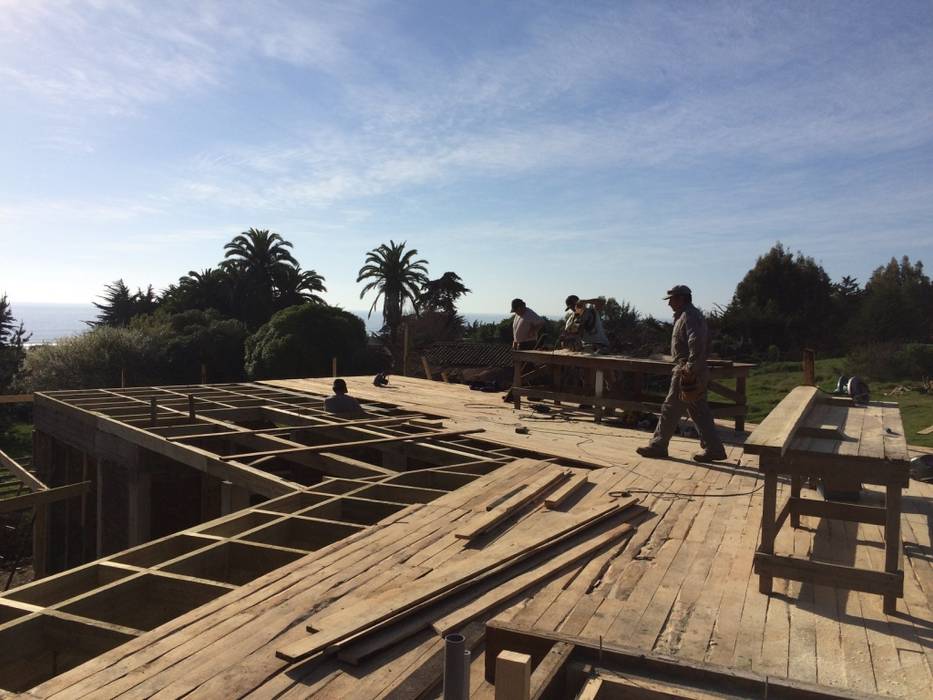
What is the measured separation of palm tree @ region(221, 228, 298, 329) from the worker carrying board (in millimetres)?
34896

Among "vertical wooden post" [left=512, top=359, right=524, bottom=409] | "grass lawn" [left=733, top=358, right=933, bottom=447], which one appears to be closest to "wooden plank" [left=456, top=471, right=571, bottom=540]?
"vertical wooden post" [left=512, top=359, right=524, bottom=409]

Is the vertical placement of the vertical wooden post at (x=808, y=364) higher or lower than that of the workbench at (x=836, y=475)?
higher

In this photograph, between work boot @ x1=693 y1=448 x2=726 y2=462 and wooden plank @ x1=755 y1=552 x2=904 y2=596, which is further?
work boot @ x1=693 y1=448 x2=726 y2=462

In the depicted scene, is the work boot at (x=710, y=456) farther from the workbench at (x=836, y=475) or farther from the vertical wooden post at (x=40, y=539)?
the vertical wooden post at (x=40, y=539)

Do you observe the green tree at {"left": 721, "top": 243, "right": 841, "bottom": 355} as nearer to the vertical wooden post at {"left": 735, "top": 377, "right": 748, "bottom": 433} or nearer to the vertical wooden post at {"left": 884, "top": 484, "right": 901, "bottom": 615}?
the vertical wooden post at {"left": 735, "top": 377, "right": 748, "bottom": 433}

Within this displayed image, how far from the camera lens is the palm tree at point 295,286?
4400 centimetres

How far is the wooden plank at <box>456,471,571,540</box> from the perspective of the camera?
4.70 m

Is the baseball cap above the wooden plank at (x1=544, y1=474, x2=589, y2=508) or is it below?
above

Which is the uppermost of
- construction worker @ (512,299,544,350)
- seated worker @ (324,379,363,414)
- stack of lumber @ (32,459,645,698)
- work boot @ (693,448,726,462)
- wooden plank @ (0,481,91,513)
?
construction worker @ (512,299,544,350)

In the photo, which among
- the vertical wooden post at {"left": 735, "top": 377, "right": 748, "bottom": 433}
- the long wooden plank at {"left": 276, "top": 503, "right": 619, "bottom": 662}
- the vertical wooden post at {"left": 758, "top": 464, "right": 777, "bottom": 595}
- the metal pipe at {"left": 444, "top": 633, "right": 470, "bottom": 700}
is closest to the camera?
the metal pipe at {"left": 444, "top": 633, "right": 470, "bottom": 700}

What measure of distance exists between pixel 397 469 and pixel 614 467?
2.82 metres

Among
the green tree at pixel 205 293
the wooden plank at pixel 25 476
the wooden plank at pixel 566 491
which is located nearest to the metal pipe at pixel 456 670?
the wooden plank at pixel 566 491

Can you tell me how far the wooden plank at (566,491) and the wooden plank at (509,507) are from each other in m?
0.11

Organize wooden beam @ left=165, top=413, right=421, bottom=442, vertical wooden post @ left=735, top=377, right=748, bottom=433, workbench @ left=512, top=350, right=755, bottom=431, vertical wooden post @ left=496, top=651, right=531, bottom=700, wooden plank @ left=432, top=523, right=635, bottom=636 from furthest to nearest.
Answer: vertical wooden post @ left=735, top=377, right=748, bottom=433, workbench @ left=512, top=350, right=755, bottom=431, wooden beam @ left=165, top=413, right=421, bottom=442, wooden plank @ left=432, top=523, right=635, bottom=636, vertical wooden post @ left=496, top=651, right=531, bottom=700
